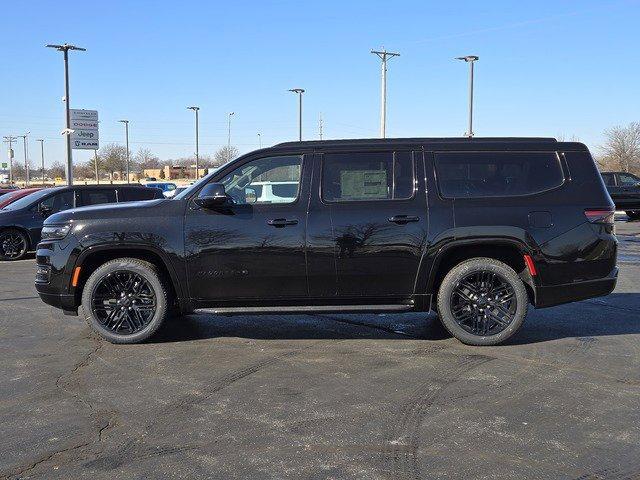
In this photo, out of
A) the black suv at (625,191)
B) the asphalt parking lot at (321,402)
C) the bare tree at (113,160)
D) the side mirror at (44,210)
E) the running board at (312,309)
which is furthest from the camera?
the bare tree at (113,160)

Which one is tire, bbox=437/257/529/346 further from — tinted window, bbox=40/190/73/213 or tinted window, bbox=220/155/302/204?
tinted window, bbox=40/190/73/213

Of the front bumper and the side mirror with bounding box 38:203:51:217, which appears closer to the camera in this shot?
the front bumper

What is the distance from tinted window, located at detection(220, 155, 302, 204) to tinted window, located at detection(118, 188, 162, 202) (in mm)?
8704

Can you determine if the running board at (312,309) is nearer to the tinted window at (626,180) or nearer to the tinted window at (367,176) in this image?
the tinted window at (367,176)

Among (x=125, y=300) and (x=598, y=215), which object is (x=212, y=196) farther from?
(x=598, y=215)

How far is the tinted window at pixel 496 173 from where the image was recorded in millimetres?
6156

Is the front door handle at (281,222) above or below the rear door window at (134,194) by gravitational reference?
below

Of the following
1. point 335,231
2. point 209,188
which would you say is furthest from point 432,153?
point 209,188

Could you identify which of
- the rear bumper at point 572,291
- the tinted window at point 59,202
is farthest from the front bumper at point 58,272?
the tinted window at point 59,202

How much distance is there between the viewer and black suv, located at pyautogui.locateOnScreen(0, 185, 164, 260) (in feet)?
45.1

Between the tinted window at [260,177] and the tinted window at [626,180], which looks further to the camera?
the tinted window at [626,180]

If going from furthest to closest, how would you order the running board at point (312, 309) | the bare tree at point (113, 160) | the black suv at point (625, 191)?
the bare tree at point (113, 160), the black suv at point (625, 191), the running board at point (312, 309)

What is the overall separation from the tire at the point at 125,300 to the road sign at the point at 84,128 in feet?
101

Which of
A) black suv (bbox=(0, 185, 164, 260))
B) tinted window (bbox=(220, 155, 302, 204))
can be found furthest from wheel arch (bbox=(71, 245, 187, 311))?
black suv (bbox=(0, 185, 164, 260))
